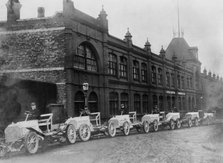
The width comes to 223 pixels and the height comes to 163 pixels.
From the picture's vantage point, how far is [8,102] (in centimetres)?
1273

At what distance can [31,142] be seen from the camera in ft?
33.5

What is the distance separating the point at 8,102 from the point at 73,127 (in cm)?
269

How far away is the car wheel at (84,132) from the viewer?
44.5ft

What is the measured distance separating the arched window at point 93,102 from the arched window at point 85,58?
5.77 feet

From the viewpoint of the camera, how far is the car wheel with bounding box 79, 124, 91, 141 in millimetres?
13559

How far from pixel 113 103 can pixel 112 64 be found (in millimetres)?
3026

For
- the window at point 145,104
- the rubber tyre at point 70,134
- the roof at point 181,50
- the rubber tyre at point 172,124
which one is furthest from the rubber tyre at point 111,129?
the roof at point 181,50

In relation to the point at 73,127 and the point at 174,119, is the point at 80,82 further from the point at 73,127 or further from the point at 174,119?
the point at 73,127

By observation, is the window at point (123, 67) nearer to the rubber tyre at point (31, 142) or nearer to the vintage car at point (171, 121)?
the vintage car at point (171, 121)

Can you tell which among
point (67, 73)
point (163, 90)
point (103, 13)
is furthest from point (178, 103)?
point (67, 73)

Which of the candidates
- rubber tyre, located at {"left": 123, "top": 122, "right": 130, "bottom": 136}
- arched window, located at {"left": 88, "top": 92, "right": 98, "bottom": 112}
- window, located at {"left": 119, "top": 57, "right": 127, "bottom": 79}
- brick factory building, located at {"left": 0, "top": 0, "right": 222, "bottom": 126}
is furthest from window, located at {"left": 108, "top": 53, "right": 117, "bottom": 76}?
rubber tyre, located at {"left": 123, "top": 122, "right": 130, "bottom": 136}

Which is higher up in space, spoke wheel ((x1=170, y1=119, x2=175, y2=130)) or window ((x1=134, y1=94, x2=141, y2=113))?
window ((x1=134, y1=94, x2=141, y2=113))

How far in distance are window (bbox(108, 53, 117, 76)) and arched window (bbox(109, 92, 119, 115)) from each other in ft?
5.46

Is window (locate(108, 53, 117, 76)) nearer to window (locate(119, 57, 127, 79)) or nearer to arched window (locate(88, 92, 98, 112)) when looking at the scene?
window (locate(119, 57, 127, 79))
